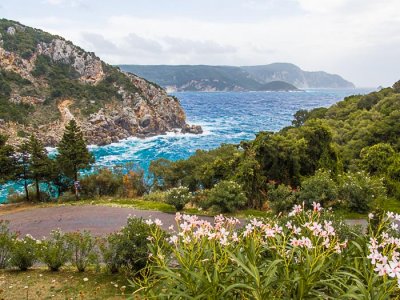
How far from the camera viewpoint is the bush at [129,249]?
29.2ft

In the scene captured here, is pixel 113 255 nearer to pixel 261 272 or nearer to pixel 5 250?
pixel 5 250

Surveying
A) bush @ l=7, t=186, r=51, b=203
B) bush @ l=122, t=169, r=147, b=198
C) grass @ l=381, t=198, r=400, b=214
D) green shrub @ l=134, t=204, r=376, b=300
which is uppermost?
green shrub @ l=134, t=204, r=376, b=300

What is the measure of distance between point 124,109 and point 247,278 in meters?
84.1

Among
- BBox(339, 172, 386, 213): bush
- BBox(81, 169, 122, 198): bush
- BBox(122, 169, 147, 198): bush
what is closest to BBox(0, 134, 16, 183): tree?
BBox(81, 169, 122, 198): bush

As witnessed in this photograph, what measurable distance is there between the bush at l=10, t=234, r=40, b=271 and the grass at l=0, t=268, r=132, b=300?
0.22m

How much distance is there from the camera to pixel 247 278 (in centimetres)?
358

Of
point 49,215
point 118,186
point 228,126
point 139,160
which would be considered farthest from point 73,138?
point 228,126

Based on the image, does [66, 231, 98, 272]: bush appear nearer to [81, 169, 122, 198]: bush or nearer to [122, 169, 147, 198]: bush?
[122, 169, 147, 198]: bush

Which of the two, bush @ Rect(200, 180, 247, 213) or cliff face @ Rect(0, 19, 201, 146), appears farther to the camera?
cliff face @ Rect(0, 19, 201, 146)

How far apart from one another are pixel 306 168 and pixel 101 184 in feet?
60.3

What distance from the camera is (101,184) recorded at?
31.8 meters

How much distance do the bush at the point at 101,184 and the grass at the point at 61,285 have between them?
21.8 m

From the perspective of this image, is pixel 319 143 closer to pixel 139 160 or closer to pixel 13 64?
pixel 139 160

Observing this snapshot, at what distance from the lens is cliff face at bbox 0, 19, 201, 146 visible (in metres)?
71.6
